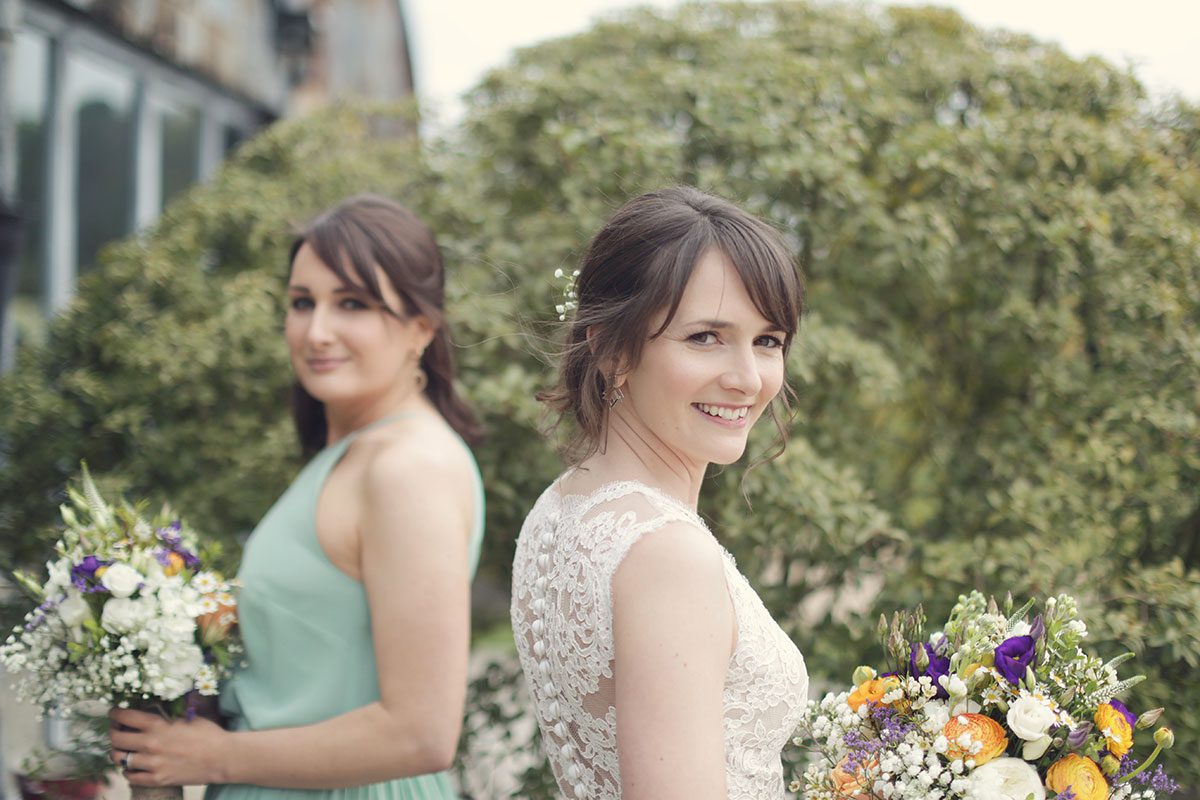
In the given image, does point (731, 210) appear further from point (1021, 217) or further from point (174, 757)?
point (1021, 217)

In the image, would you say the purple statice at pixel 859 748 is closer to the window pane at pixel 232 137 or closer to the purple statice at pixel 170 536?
Answer: the purple statice at pixel 170 536

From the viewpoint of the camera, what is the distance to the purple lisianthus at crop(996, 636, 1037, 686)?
1704 millimetres

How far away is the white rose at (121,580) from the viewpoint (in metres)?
2.26

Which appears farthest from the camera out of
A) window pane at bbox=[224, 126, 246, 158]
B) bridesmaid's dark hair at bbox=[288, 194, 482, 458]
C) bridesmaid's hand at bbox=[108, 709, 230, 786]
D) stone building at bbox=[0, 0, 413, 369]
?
window pane at bbox=[224, 126, 246, 158]

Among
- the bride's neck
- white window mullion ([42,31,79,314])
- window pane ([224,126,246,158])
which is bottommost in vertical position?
the bride's neck

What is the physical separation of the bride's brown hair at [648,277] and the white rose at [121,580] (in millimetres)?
1041

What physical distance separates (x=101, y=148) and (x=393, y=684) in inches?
190

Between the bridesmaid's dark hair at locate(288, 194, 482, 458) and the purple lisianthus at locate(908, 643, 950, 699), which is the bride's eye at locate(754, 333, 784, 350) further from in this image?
the bridesmaid's dark hair at locate(288, 194, 482, 458)

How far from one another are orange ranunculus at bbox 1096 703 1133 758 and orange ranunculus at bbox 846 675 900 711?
31 centimetres

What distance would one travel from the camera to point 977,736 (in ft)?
5.39

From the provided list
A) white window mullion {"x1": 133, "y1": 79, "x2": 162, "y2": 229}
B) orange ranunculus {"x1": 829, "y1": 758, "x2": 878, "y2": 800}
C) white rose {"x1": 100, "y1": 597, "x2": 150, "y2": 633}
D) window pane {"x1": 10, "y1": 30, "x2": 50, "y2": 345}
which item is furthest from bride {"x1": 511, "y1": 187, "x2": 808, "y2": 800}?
white window mullion {"x1": 133, "y1": 79, "x2": 162, "y2": 229}

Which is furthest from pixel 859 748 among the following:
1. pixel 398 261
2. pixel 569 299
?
pixel 398 261

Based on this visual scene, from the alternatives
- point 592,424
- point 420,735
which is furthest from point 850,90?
point 420,735

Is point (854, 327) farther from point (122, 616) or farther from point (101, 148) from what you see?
point (101, 148)
